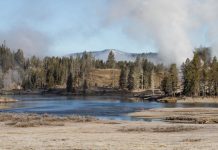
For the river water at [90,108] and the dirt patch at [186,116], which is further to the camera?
the river water at [90,108]

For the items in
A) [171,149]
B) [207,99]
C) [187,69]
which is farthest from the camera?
[187,69]

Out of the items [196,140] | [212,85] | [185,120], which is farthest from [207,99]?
[196,140]

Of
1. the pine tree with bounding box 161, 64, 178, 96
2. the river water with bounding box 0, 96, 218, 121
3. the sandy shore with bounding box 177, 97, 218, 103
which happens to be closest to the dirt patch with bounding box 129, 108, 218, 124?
the river water with bounding box 0, 96, 218, 121

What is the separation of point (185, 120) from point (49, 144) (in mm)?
40330

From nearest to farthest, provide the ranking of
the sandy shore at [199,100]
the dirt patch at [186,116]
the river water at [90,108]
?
the dirt patch at [186,116]
the river water at [90,108]
the sandy shore at [199,100]

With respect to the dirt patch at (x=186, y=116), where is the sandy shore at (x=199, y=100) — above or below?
above

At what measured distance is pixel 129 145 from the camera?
3578cm

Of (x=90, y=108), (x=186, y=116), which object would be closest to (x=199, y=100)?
(x=90, y=108)

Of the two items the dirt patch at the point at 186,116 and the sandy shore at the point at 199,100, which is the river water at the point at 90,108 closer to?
the dirt patch at the point at 186,116

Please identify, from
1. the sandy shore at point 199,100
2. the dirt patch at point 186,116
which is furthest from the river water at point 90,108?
the sandy shore at point 199,100

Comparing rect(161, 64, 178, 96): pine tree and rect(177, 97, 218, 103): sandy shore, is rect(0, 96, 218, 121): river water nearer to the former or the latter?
→ rect(177, 97, 218, 103): sandy shore

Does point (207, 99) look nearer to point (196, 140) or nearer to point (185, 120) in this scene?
point (185, 120)

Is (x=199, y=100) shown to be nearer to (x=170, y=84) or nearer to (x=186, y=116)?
(x=170, y=84)

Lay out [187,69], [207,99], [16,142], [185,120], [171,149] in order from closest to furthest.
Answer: [171,149], [16,142], [185,120], [207,99], [187,69]
